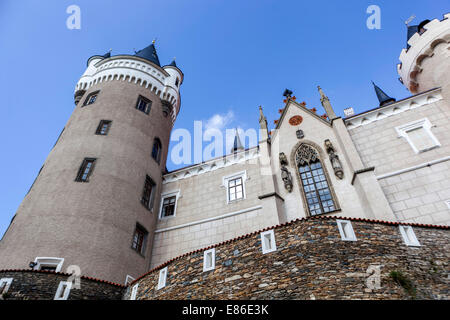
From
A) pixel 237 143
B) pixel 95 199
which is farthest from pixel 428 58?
pixel 95 199

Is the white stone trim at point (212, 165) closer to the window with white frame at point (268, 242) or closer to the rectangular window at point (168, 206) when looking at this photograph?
the rectangular window at point (168, 206)

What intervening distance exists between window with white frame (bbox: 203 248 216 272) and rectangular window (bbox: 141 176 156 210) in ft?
31.0

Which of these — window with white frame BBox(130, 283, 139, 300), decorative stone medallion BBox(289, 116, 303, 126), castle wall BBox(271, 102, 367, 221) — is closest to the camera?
window with white frame BBox(130, 283, 139, 300)

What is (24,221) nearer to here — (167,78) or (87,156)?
(87,156)

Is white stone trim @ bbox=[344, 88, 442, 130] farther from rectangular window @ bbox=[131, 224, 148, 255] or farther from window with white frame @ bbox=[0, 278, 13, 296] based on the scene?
window with white frame @ bbox=[0, 278, 13, 296]

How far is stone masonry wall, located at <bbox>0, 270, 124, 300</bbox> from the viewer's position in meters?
10.3

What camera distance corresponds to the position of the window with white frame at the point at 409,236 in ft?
30.0

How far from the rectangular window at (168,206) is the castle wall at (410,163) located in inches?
457

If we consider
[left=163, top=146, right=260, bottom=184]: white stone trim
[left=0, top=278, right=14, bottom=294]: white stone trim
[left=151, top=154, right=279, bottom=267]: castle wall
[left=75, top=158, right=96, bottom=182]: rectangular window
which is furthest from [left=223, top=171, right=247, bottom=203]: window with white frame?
[left=0, top=278, right=14, bottom=294]: white stone trim

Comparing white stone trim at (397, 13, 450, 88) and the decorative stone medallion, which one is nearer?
the decorative stone medallion

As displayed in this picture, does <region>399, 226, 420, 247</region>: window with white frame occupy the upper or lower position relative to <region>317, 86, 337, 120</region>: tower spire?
lower

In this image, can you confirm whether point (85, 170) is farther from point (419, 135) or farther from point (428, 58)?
point (428, 58)
